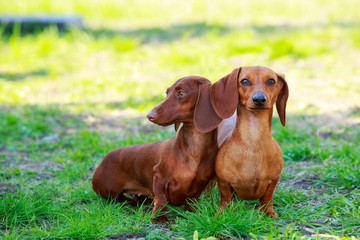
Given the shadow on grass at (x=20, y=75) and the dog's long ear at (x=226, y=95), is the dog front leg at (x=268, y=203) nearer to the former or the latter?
the dog's long ear at (x=226, y=95)

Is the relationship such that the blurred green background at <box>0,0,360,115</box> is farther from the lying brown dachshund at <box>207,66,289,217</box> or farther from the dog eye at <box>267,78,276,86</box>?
the dog eye at <box>267,78,276,86</box>

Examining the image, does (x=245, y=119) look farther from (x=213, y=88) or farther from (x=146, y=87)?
(x=146, y=87)

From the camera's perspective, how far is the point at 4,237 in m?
2.84

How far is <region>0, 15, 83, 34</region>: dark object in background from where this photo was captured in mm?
10125

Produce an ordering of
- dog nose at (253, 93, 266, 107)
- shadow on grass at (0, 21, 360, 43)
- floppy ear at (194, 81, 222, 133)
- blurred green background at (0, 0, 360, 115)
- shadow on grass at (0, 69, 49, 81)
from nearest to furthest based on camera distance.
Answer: dog nose at (253, 93, 266, 107) → floppy ear at (194, 81, 222, 133) → blurred green background at (0, 0, 360, 115) → shadow on grass at (0, 69, 49, 81) → shadow on grass at (0, 21, 360, 43)

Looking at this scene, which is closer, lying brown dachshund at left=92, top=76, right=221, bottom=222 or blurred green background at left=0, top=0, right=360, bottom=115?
lying brown dachshund at left=92, top=76, right=221, bottom=222

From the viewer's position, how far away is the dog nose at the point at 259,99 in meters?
2.72

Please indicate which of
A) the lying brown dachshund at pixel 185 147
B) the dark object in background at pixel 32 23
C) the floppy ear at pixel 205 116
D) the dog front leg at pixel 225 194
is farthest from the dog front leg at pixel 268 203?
the dark object in background at pixel 32 23

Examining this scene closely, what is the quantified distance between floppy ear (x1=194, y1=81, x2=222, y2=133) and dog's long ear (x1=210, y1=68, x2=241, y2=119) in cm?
4

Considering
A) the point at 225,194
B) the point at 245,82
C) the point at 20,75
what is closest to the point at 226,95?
the point at 245,82

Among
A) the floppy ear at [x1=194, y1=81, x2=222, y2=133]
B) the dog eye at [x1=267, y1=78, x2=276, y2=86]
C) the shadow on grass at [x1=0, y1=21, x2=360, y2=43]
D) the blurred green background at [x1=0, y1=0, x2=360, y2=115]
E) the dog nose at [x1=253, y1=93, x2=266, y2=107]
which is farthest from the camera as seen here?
the shadow on grass at [x1=0, y1=21, x2=360, y2=43]

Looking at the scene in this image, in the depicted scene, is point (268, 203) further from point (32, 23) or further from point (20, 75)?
point (32, 23)

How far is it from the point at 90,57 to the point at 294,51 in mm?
3764

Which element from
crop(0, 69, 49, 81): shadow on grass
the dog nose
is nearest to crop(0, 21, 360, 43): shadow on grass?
crop(0, 69, 49, 81): shadow on grass
